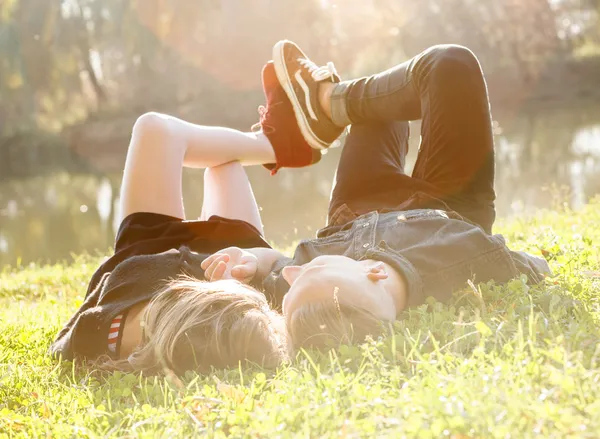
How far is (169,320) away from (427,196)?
A: 1099mm

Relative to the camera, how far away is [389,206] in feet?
8.80

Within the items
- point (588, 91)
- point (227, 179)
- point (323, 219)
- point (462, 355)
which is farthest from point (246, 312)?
point (588, 91)

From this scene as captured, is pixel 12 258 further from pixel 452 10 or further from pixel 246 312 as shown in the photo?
pixel 452 10

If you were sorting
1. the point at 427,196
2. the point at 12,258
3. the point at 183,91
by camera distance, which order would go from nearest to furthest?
1. the point at 427,196
2. the point at 12,258
3. the point at 183,91

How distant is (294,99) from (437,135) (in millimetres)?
792

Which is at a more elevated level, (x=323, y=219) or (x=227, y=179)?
(x=227, y=179)

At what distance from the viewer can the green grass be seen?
1248 mm

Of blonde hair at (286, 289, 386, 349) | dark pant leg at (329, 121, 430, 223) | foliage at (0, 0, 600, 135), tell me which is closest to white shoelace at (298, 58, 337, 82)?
dark pant leg at (329, 121, 430, 223)

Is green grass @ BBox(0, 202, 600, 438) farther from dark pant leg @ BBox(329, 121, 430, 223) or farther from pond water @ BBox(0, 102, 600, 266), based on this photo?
pond water @ BBox(0, 102, 600, 266)

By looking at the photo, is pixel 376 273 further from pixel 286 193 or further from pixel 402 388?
pixel 286 193

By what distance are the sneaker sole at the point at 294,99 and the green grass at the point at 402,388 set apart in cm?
118

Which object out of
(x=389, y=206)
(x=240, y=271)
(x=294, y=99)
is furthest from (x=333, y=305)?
(x=294, y=99)

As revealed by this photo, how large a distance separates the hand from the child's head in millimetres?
367

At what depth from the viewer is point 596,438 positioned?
1.11 m
